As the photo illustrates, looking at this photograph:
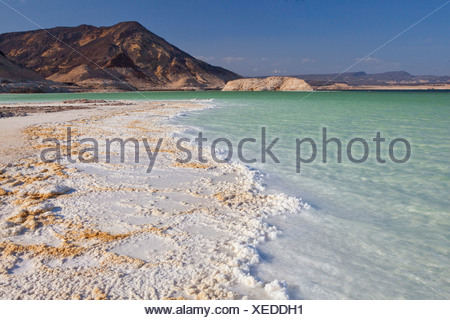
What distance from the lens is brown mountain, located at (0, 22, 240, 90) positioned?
13438 centimetres

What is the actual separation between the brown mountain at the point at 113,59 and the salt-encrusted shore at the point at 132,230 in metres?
116

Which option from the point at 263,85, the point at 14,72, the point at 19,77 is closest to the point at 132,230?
the point at 19,77

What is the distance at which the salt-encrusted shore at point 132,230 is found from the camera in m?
2.63

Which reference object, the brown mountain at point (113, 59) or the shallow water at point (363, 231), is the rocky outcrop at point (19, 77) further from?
the shallow water at point (363, 231)

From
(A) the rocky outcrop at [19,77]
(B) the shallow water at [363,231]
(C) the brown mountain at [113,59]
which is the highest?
(C) the brown mountain at [113,59]

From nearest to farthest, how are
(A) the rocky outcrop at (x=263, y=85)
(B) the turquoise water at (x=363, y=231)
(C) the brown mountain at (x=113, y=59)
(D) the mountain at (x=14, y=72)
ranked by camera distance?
(B) the turquoise water at (x=363, y=231)
(D) the mountain at (x=14, y=72)
(A) the rocky outcrop at (x=263, y=85)
(C) the brown mountain at (x=113, y=59)

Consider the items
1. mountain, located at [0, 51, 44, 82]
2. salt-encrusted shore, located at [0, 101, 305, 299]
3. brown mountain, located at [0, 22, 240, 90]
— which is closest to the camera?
salt-encrusted shore, located at [0, 101, 305, 299]

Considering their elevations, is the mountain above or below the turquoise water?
above

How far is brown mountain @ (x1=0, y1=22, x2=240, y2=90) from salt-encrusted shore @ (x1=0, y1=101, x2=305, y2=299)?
116 m

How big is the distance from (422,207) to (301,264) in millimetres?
2704

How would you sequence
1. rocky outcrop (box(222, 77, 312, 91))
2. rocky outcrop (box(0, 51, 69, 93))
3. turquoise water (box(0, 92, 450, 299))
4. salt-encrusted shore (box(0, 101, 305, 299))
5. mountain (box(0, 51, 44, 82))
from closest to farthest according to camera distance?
salt-encrusted shore (box(0, 101, 305, 299))
turquoise water (box(0, 92, 450, 299))
rocky outcrop (box(0, 51, 69, 93))
mountain (box(0, 51, 44, 82))
rocky outcrop (box(222, 77, 312, 91))

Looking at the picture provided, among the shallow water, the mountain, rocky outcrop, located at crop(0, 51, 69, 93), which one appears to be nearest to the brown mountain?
the mountain

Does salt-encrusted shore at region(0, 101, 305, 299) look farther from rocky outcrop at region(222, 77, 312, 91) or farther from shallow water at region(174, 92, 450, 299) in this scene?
rocky outcrop at region(222, 77, 312, 91)

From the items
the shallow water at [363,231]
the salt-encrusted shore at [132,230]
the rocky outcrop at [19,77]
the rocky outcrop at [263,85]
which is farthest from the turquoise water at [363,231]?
the rocky outcrop at [263,85]
